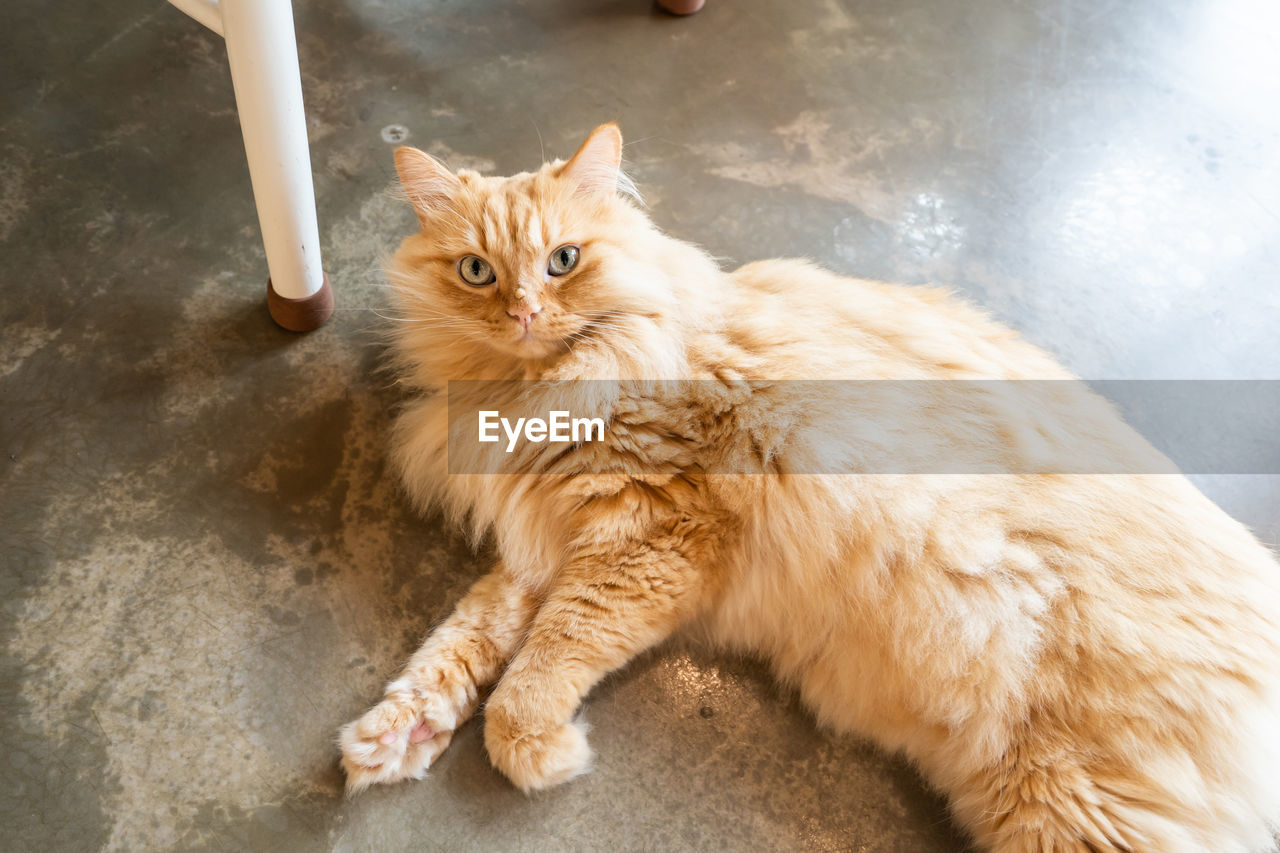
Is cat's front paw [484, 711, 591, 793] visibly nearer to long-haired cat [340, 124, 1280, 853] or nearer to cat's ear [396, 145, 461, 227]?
long-haired cat [340, 124, 1280, 853]

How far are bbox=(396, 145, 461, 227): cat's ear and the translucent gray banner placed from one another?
15.3 inches

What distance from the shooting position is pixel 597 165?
70.4 inches

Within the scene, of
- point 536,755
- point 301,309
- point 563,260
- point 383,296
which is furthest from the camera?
point 383,296

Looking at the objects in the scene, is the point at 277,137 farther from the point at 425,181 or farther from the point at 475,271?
the point at 475,271

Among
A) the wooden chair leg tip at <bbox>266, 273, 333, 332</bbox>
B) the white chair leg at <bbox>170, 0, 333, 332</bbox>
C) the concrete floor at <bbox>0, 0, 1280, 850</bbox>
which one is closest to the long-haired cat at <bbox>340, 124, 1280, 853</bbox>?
the concrete floor at <bbox>0, 0, 1280, 850</bbox>

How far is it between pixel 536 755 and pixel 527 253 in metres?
0.96

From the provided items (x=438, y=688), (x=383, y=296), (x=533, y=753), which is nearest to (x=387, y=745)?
(x=438, y=688)

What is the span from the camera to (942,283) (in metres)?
2.55

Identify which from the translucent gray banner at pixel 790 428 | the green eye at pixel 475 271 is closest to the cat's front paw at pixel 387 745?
the translucent gray banner at pixel 790 428

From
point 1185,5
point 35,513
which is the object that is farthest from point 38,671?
point 1185,5

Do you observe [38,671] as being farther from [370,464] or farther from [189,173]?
[189,173]

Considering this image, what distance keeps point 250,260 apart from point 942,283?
1946 millimetres

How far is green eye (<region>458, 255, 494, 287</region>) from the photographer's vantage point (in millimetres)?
1788

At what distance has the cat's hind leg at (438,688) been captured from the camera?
1656mm
